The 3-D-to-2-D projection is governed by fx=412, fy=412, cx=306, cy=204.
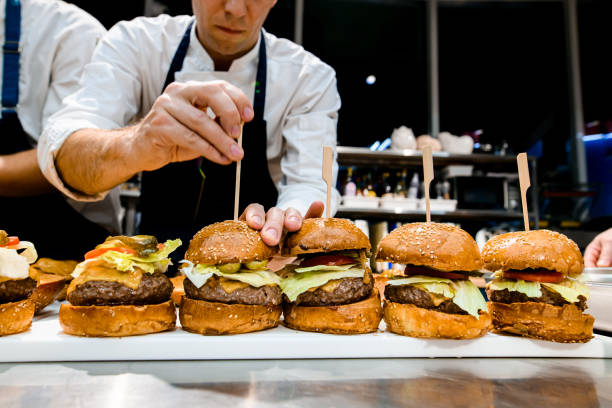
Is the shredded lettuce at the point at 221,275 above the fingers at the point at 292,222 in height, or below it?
below

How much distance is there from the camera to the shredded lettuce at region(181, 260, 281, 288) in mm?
1476

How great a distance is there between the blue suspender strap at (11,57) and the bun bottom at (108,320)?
1534 mm

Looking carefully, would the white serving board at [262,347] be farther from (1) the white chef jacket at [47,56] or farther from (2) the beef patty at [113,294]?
(1) the white chef jacket at [47,56]

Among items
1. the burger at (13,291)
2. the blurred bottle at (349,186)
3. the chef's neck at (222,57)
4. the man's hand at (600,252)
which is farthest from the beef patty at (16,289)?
the blurred bottle at (349,186)

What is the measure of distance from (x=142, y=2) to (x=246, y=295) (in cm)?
664

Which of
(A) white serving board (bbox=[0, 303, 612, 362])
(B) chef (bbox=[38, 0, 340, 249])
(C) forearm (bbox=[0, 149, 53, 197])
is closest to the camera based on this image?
(A) white serving board (bbox=[0, 303, 612, 362])

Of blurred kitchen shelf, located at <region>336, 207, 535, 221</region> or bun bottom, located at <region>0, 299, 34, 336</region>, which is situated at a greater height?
blurred kitchen shelf, located at <region>336, 207, 535, 221</region>

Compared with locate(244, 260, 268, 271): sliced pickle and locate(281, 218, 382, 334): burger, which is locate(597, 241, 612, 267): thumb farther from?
locate(244, 260, 268, 271): sliced pickle

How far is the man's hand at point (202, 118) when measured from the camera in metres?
1.55

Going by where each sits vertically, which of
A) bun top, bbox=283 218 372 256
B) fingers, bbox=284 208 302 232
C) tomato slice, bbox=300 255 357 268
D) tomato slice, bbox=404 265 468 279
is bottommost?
tomato slice, bbox=404 265 468 279

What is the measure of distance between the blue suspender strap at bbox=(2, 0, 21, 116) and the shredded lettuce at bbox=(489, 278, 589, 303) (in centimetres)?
262

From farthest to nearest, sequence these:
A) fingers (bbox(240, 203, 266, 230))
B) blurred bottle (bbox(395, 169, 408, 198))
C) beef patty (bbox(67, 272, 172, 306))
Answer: blurred bottle (bbox(395, 169, 408, 198)), fingers (bbox(240, 203, 266, 230)), beef patty (bbox(67, 272, 172, 306))

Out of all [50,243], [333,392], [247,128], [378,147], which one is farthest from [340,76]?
[333,392]

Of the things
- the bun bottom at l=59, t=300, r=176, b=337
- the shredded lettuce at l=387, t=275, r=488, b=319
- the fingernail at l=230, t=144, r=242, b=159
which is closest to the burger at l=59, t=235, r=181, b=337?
the bun bottom at l=59, t=300, r=176, b=337
